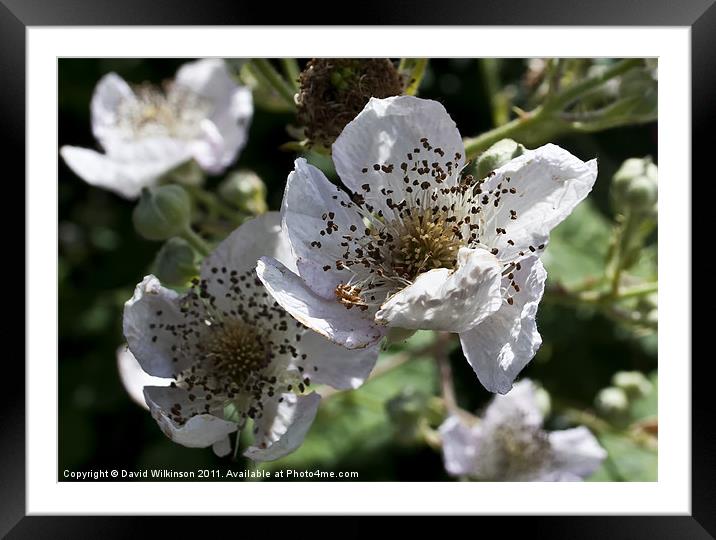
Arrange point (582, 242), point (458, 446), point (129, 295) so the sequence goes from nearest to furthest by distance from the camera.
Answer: point (458, 446) < point (129, 295) < point (582, 242)

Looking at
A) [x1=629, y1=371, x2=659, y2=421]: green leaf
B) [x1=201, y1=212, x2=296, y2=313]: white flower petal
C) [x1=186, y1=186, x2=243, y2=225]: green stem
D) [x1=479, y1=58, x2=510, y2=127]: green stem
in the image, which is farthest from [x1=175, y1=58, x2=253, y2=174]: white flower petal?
[x1=629, y1=371, x2=659, y2=421]: green leaf

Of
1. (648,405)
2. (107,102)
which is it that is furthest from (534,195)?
(107,102)

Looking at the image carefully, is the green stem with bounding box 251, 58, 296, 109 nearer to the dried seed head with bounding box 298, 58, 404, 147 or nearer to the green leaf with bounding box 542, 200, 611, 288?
the dried seed head with bounding box 298, 58, 404, 147

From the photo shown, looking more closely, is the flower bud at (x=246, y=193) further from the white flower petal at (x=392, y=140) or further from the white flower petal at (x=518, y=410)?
the white flower petal at (x=518, y=410)

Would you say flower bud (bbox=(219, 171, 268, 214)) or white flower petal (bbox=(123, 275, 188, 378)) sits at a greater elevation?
flower bud (bbox=(219, 171, 268, 214))

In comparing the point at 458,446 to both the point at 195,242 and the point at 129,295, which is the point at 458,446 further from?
the point at 129,295
